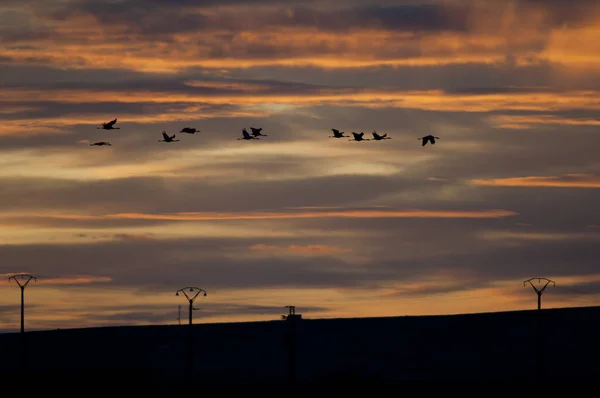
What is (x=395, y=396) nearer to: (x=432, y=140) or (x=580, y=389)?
(x=580, y=389)

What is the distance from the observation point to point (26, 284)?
177 m

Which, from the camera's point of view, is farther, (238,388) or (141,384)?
(238,388)

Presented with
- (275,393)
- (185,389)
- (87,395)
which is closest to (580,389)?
(275,393)

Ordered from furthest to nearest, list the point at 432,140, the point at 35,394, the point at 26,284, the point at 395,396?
the point at 26,284, the point at 395,396, the point at 35,394, the point at 432,140

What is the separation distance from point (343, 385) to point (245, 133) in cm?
2863

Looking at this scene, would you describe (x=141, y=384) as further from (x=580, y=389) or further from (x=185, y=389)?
(x=580, y=389)

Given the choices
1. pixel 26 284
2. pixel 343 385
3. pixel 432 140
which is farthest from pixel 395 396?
pixel 26 284

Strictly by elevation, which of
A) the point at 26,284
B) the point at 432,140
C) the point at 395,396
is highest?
the point at 432,140

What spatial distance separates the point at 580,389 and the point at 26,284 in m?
65.6

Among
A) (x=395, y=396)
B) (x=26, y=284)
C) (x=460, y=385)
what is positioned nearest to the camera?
(x=395, y=396)

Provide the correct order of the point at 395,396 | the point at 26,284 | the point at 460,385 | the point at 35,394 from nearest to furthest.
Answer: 1. the point at 35,394
2. the point at 395,396
3. the point at 26,284
4. the point at 460,385

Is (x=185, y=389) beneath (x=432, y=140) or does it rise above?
beneath

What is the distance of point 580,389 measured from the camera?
17212 cm

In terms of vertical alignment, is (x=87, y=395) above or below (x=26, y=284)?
below
